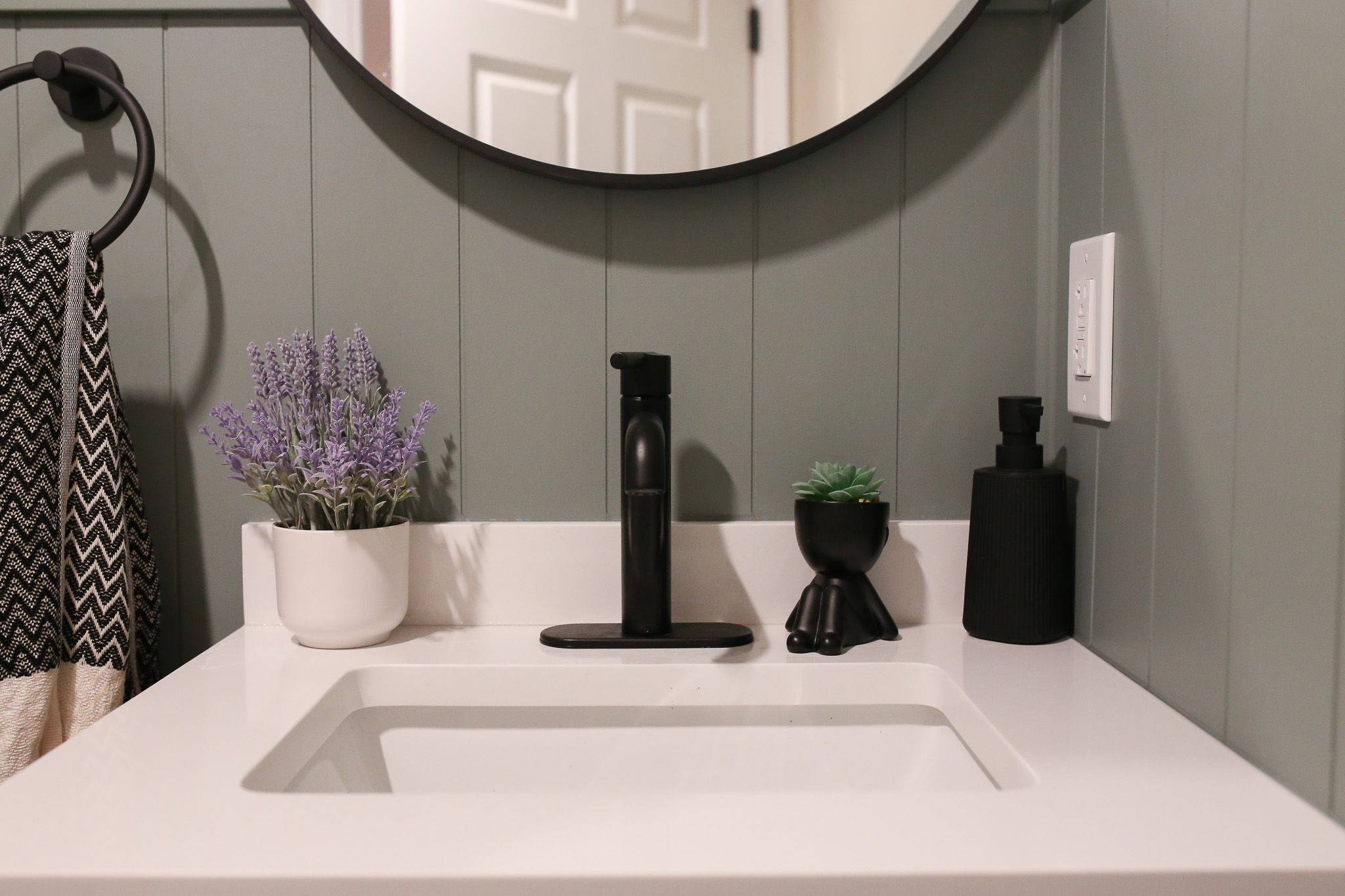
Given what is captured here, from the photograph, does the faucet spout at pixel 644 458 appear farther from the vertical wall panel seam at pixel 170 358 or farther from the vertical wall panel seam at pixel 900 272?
the vertical wall panel seam at pixel 170 358

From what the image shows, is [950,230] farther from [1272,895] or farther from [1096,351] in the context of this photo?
[1272,895]

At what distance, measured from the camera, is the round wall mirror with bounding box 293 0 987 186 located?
0.92 m

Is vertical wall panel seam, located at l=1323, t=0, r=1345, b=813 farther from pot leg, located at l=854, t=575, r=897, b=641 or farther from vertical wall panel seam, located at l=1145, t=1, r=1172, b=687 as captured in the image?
pot leg, located at l=854, t=575, r=897, b=641

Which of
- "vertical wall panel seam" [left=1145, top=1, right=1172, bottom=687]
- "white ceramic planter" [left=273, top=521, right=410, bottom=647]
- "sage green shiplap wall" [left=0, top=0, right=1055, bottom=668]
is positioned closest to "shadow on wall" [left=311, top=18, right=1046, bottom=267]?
"sage green shiplap wall" [left=0, top=0, right=1055, bottom=668]

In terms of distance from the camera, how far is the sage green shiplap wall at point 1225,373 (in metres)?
0.54

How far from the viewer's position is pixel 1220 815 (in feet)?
1.75

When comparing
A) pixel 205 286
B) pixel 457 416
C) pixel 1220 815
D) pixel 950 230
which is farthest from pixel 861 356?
pixel 205 286

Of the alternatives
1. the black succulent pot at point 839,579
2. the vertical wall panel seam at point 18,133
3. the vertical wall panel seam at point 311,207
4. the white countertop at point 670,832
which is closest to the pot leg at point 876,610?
the black succulent pot at point 839,579

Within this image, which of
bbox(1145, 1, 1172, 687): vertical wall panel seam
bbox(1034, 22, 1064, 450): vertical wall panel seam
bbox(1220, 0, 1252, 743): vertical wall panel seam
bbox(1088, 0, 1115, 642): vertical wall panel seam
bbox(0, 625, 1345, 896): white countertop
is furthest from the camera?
bbox(1034, 22, 1064, 450): vertical wall panel seam

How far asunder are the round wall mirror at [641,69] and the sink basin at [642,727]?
0.48 m

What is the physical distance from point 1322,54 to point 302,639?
860 mm

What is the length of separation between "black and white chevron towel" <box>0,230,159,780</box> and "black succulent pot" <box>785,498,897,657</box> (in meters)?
0.61

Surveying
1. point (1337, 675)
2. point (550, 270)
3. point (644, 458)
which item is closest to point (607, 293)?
point (550, 270)

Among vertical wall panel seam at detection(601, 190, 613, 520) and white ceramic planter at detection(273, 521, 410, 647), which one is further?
vertical wall panel seam at detection(601, 190, 613, 520)
